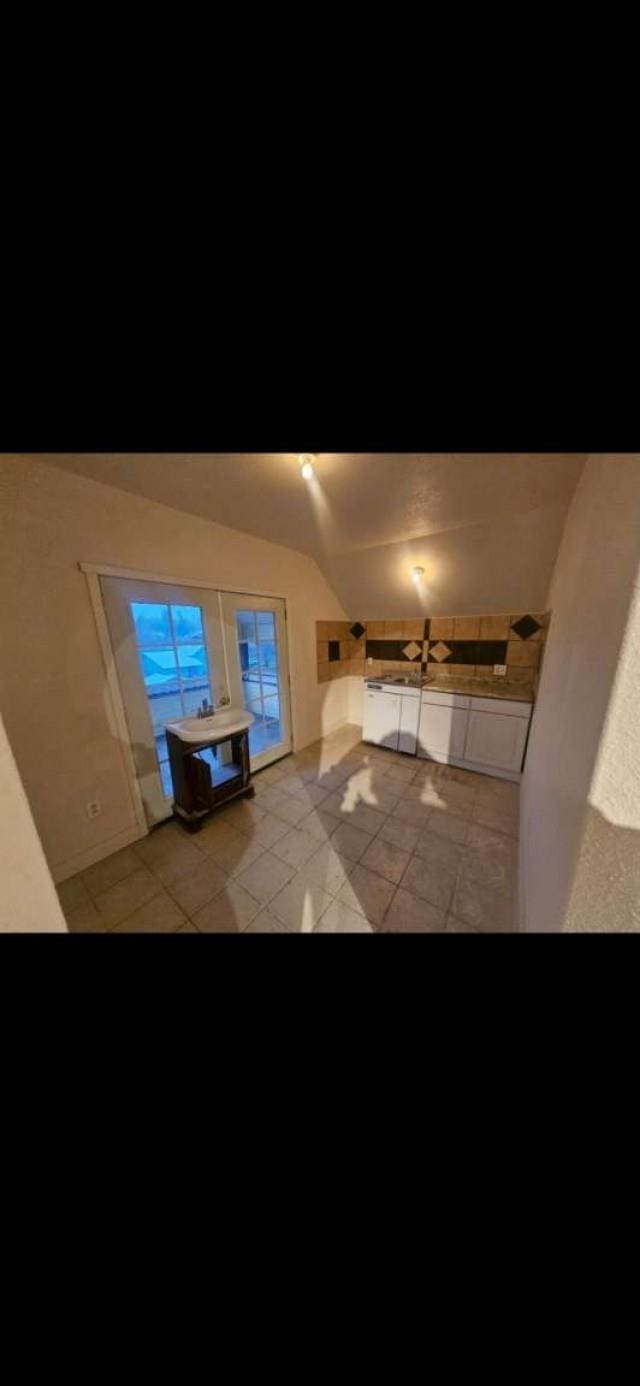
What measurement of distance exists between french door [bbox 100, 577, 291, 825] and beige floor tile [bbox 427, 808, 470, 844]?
1.36 metres

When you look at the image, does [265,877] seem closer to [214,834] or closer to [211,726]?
[214,834]

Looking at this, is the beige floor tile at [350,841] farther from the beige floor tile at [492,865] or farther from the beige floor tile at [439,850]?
the beige floor tile at [492,865]

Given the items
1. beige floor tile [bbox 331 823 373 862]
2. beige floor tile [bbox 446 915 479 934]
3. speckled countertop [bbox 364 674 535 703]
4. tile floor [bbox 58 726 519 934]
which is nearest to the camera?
beige floor tile [bbox 446 915 479 934]

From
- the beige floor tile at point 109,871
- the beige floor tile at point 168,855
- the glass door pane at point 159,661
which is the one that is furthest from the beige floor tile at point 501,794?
the beige floor tile at point 109,871

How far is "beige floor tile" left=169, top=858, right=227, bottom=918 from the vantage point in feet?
4.80

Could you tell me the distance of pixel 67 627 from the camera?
149 centimetres

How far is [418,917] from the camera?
137 cm

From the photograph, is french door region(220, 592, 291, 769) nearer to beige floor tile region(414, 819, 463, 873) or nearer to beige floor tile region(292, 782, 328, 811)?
beige floor tile region(292, 782, 328, 811)

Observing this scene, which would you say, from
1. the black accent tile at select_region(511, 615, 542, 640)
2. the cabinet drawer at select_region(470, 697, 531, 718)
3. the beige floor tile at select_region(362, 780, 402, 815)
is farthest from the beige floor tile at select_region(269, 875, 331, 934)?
the black accent tile at select_region(511, 615, 542, 640)
